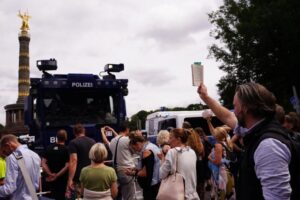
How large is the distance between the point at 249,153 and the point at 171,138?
10.1ft

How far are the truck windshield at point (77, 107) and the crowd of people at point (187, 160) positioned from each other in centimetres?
70

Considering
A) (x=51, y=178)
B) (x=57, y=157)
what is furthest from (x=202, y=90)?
(x=51, y=178)

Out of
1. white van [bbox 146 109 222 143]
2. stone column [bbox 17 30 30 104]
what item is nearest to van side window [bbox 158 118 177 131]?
white van [bbox 146 109 222 143]

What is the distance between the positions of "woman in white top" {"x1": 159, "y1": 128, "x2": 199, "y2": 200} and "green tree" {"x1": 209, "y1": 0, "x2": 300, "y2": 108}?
1813 centimetres

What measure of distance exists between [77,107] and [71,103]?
0.57ft

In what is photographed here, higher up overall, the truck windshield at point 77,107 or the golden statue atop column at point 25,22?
→ the golden statue atop column at point 25,22

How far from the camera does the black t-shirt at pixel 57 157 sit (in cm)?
760

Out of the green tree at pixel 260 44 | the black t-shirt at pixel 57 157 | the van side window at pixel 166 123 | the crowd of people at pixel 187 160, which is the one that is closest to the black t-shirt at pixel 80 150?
the crowd of people at pixel 187 160

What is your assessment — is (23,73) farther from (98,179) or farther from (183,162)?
(183,162)

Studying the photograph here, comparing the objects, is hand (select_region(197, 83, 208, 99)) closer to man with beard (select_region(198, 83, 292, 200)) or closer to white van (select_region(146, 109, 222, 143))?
man with beard (select_region(198, 83, 292, 200))

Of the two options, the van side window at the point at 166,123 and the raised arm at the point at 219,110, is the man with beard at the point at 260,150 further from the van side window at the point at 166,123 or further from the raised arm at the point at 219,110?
the van side window at the point at 166,123

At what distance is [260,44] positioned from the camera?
2372cm

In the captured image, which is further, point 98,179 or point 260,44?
point 260,44

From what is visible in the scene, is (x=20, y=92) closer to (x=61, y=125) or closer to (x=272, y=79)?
(x=272, y=79)
